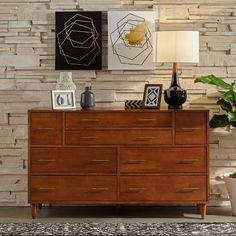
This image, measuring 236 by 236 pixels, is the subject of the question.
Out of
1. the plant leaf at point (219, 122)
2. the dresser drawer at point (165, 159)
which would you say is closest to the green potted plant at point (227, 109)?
the plant leaf at point (219, 122)

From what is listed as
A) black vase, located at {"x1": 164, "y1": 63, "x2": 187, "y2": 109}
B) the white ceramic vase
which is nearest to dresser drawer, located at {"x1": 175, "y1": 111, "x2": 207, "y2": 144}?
black vase, located at {"x1": 164, "y1": 63, "x2": 187, "y2": 109}

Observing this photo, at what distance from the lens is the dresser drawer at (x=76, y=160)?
16.2ft

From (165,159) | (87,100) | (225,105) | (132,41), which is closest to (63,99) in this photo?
(87,100)

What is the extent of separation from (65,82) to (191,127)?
1176 millimetres

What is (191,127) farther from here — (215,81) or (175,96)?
(215,81)

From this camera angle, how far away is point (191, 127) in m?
4.95

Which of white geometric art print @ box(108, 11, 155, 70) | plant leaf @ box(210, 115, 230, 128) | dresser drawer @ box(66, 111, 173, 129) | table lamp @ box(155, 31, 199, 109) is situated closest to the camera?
dresser drawer @ box(66, 111, 173, 129)

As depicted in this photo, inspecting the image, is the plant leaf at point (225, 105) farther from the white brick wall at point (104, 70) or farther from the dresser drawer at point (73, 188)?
the dresser drawer at point (73, 188)

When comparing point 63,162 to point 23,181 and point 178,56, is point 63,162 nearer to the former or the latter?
point 23,181

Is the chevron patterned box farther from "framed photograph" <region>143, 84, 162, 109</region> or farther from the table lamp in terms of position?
the table lamp

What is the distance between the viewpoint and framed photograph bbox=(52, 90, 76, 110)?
5.02 m

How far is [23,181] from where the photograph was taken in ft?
18.2

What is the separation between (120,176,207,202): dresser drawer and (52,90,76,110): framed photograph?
2.46ft

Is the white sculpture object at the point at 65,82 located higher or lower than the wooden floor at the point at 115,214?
higher
